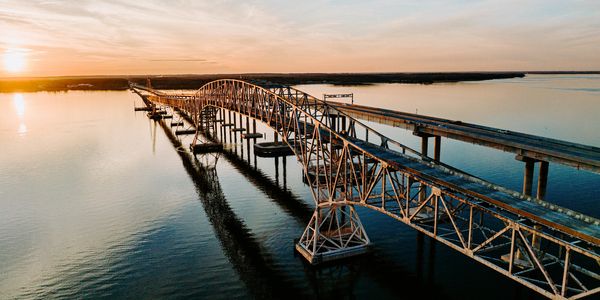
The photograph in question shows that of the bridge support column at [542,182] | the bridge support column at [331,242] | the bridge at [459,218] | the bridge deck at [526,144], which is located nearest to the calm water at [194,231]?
the bridge support column at [331,242]

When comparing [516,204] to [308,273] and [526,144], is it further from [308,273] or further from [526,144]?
[526,144]

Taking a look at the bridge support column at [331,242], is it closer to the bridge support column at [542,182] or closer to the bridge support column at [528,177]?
the bridge support column at [528,177]

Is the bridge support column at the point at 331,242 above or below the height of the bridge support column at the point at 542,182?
below

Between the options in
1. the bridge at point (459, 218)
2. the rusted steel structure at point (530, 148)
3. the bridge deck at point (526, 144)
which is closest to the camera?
the bridge at point (459, 218)

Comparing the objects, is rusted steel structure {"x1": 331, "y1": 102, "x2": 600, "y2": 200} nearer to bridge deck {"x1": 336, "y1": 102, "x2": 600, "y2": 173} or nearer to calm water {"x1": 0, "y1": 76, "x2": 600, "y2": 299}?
bridge deck {"x1": 336, "y1": 102, "x2": 600, "y2": 173}

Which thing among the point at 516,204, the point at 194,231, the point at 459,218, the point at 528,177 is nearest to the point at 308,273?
the point at 459,218

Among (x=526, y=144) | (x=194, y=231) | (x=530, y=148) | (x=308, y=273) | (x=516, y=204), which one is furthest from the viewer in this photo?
(x=194, y=231)

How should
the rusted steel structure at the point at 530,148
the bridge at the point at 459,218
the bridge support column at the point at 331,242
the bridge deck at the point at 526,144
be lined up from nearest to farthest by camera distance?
the bridge at the point at 459,218 → the bridge deck at the point at 526,144 → the rusted steel structure at the point at 530,148 → the bridge support column at the point at 331,242
